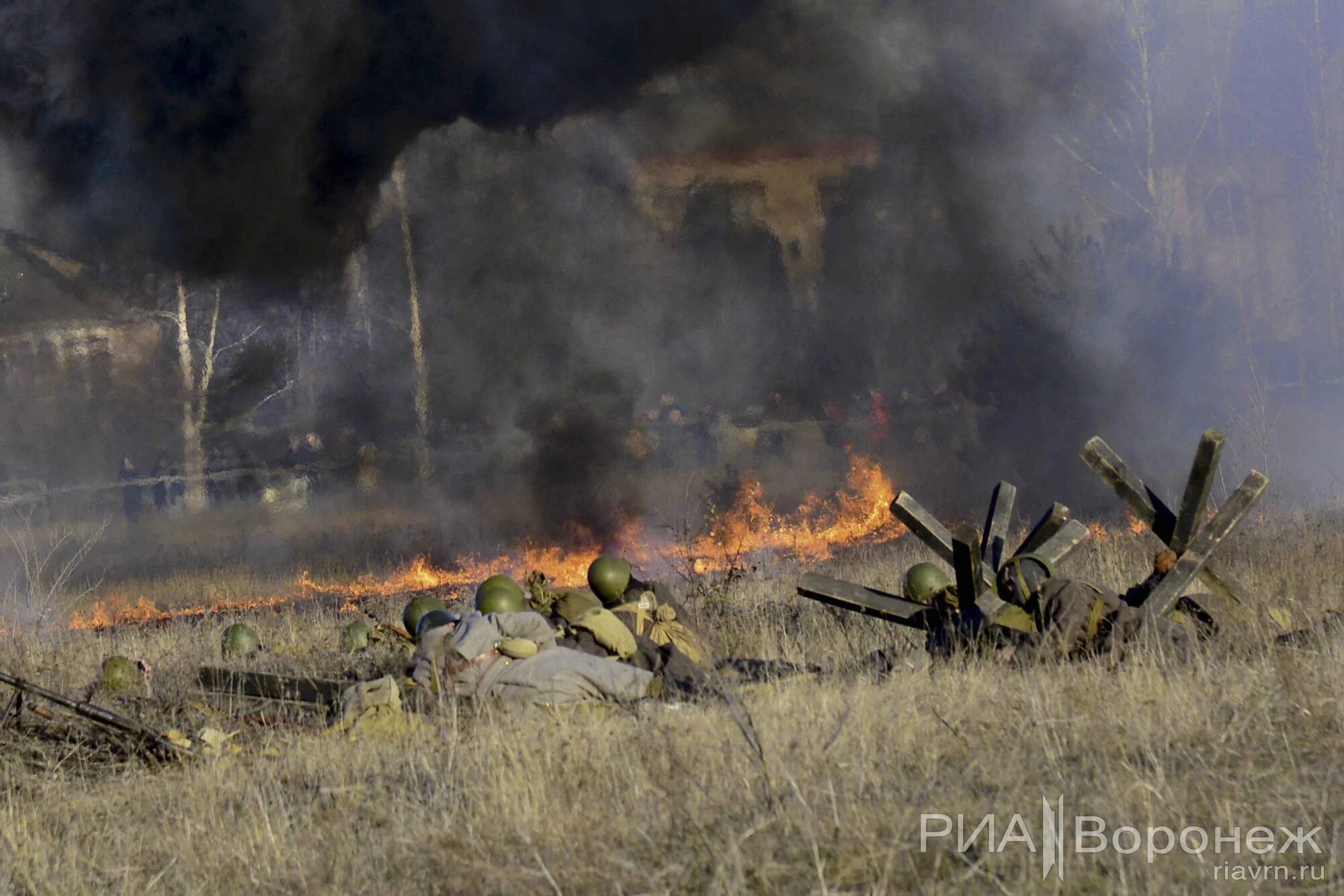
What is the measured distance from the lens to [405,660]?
846cm

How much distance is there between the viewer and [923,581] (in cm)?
988

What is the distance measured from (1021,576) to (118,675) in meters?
6.71

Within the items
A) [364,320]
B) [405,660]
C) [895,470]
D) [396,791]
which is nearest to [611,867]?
[396,791]

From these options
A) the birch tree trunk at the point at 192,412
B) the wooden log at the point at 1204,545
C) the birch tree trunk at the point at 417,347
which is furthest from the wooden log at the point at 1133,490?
the birch tree trunk at the point at 192,412

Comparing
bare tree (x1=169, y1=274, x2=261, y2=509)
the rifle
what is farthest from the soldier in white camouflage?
bare tree (x1=169, y1=274, x2=261, y2=509)

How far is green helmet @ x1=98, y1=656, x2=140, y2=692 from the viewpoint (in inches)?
351

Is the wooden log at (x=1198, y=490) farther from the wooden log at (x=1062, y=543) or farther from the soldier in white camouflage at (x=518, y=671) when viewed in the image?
the soldier in white camouflage at (x=518, y=671)

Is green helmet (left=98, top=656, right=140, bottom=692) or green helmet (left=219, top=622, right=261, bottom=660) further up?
green helmet (left=98, top=656, right=140, bottom=692)

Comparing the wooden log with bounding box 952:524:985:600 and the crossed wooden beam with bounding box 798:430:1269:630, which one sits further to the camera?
the wooden log with bounding box 952:524:985:600

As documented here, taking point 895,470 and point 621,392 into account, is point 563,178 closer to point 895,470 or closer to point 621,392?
point 621,392

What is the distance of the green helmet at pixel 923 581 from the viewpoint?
9781 millimetres

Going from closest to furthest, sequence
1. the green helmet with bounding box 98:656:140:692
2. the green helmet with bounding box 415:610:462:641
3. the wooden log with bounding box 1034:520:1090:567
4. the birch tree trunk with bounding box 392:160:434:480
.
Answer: the wooden log with bounding box 1034:520:1090:567, the green helmet with bounding box 98:656:140:692, the green helmet with bounding box 415:610:462:641, the birch tree trunk with bounding box 392:160:434:480

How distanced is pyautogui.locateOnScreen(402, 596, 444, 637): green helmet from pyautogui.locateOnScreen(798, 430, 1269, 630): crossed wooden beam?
3897 millimetres

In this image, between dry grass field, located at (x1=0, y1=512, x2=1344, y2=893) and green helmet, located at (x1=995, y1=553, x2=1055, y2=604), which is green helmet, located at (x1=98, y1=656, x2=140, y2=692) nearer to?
dry grass field, located at (x1=0, y1=512, x2=1344, y2=893)
